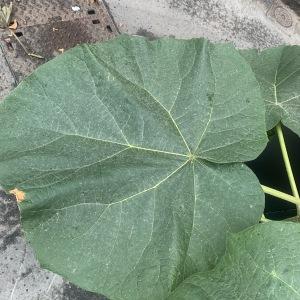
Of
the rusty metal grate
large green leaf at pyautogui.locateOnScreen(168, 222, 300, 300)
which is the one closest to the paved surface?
the rusty metal grate

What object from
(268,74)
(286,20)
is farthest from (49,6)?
(286,20)

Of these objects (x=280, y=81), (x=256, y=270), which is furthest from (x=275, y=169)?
(x=256, y=270)

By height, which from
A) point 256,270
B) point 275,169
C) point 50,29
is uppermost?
point 256,270

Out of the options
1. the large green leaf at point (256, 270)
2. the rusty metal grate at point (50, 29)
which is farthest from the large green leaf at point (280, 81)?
the rusty metal grate at point (50, 29)

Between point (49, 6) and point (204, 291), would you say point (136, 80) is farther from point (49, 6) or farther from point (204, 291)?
point (49, 6)

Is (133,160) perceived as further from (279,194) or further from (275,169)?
(275,169)

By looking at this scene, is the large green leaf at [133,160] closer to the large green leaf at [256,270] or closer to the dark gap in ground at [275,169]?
the large green leaf at [256,270]
